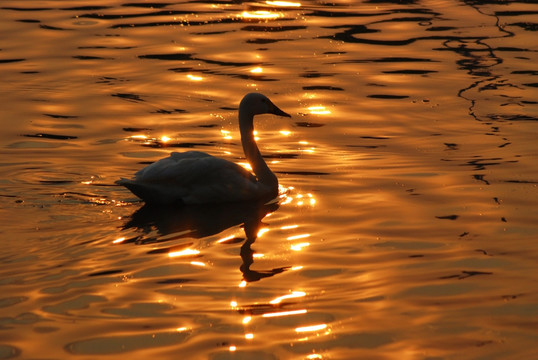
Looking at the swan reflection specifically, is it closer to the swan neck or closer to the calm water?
the calm water

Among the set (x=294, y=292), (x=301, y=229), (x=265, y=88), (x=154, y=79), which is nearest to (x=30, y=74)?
(x=154, y=79)

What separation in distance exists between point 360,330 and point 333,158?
5174mm

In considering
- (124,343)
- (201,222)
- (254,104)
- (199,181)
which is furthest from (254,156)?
(124,343)

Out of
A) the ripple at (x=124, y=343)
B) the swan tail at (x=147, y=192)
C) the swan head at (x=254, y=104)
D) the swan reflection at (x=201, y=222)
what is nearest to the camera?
the ripple at (x=124, y=343)

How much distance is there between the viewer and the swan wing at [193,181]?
40.0ft

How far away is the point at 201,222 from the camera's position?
11945 millimetres

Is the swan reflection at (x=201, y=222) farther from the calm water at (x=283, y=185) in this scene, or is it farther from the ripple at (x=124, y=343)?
the ripple at (x=124, y=343)

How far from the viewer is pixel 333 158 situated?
13.9m

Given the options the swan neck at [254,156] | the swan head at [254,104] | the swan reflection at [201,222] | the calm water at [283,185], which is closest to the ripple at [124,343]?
the calm water at [283,185]

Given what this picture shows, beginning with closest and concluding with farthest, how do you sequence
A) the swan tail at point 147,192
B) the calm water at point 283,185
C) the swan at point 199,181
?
the calm water at point 283,185, the swan tail at point 147,192, the swan at point 199,181

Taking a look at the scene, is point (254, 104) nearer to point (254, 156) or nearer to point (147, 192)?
point (254, 156)

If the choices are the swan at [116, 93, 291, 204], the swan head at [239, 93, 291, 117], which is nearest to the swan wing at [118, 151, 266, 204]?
the swan at [116, 93, 291, 204]

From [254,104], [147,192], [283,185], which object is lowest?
[283,185]

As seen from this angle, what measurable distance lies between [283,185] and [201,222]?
57.2 inches
